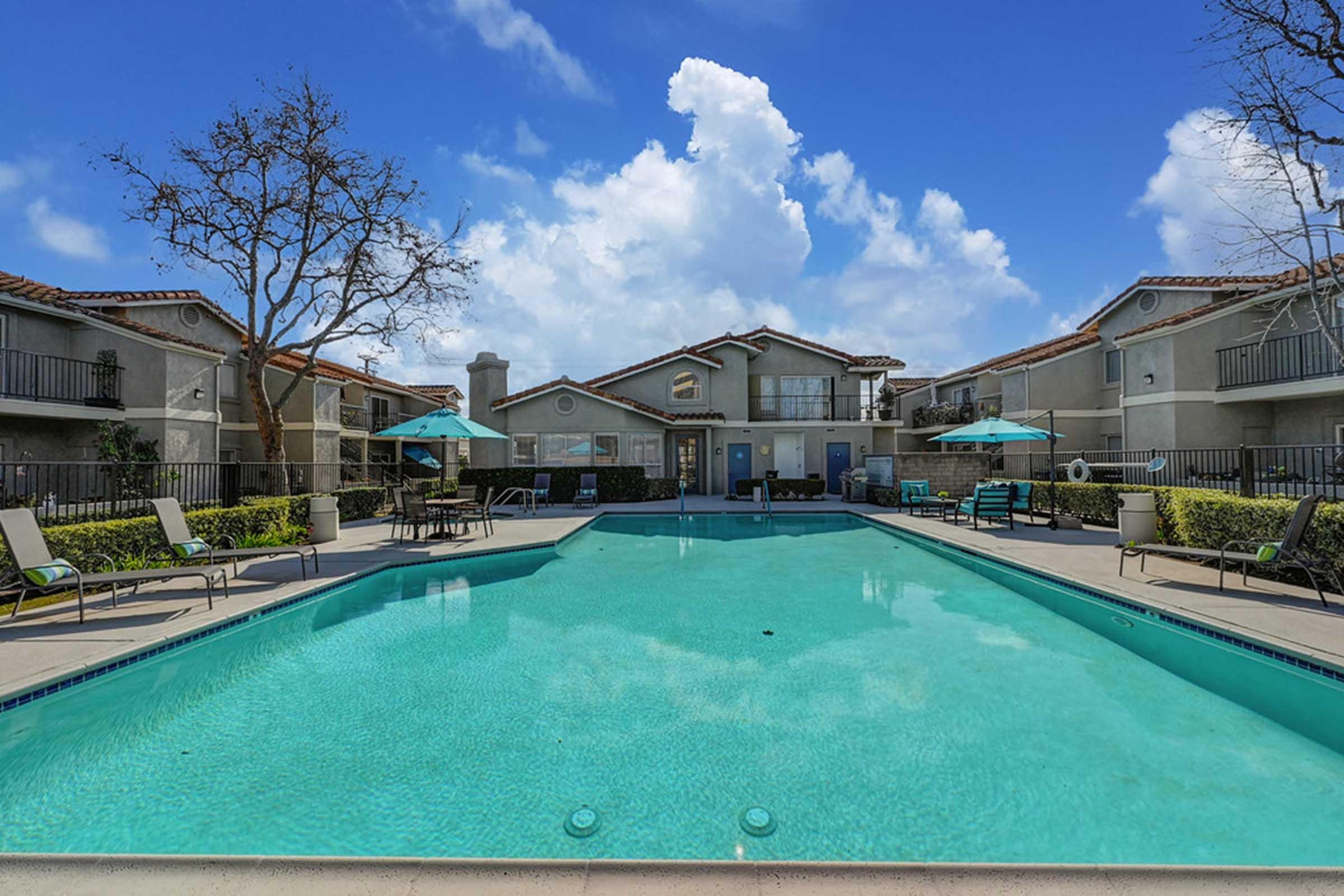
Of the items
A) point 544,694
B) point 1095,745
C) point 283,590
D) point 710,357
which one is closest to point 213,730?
point 544,694

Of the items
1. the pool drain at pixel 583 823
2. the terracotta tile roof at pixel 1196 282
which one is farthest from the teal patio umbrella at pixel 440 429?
the terracotta tile roof at pixel 1196 282

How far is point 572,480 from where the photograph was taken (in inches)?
975

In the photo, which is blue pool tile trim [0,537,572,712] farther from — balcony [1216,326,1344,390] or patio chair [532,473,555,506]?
balcony [1216,326,1344,390]

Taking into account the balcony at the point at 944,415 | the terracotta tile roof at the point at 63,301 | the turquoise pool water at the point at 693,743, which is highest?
the terracotta tile roof at the point at 63,301

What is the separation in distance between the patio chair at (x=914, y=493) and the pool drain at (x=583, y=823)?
16917 millimetres

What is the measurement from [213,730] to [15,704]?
1612 millimetres

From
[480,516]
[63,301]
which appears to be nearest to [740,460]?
[480,516]

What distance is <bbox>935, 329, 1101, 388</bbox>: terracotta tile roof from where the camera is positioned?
2517cm

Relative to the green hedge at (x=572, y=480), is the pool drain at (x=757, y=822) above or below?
below

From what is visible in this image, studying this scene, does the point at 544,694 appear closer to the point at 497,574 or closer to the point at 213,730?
the point at 213,730

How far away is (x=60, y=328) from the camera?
666 inches

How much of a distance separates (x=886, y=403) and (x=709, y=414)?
382 inches

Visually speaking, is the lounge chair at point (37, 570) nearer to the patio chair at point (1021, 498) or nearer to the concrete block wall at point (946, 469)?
the patio chair at point (1021, 498)

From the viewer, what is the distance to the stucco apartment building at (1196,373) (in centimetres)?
1702
